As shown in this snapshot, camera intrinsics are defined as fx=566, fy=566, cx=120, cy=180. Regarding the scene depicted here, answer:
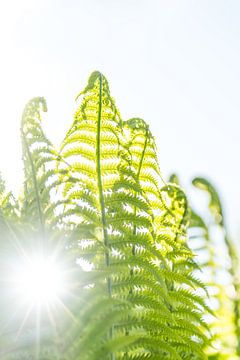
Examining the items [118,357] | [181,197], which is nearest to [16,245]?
[118,357]

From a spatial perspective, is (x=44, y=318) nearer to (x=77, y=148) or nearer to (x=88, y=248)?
(x=88, y=248)

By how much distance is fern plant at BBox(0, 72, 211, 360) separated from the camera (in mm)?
1381

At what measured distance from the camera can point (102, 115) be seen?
1.84 meters

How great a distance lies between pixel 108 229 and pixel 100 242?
128mm

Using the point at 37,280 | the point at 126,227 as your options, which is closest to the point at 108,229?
the point at 126,227

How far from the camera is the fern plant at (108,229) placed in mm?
1381

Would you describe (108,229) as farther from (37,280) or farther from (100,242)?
(37,280)

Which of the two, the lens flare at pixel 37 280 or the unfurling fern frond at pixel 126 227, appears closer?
the lens flare at pixel 37 280

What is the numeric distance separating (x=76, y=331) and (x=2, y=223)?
1.31 ft

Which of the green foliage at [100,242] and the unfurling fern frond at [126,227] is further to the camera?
the unfurling fern frond at [126,227]

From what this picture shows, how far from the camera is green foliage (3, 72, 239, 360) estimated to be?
1.24 metres

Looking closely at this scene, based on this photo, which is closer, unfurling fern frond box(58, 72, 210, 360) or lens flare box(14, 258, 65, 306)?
lens flare box(14, 258, 65, 306)

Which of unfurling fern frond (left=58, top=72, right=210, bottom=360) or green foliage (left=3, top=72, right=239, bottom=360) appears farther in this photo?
unfurling fern frond (left=58, top=72, right=210, bottom=360)

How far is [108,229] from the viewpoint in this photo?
175 cm
